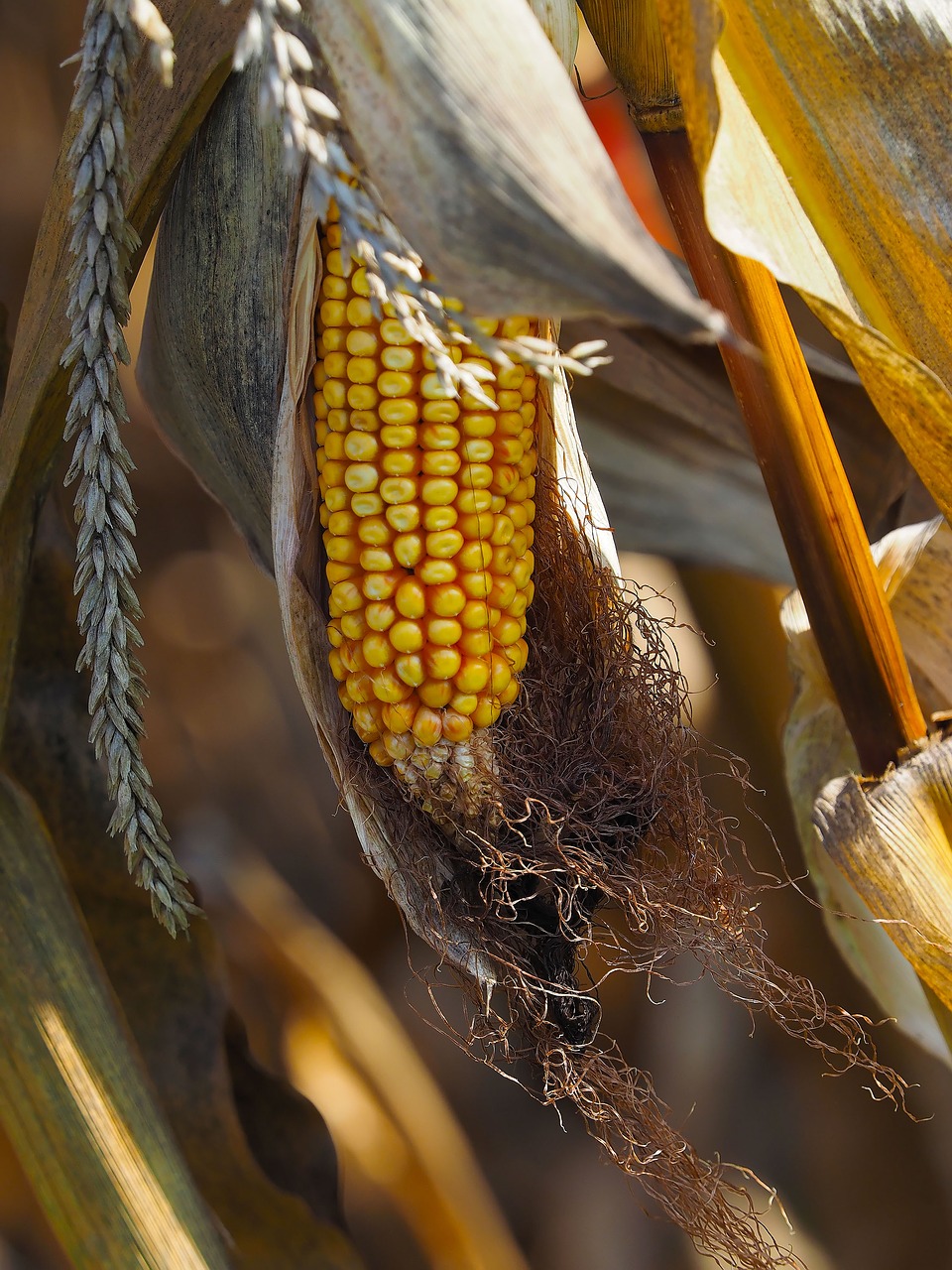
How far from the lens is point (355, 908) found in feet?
2.18

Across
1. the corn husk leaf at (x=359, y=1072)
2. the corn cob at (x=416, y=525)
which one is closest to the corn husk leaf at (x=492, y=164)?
the corn cob at (x=416, y=525)

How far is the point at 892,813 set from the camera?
44 cm

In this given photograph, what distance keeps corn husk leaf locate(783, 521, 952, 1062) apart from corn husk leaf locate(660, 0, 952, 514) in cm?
15

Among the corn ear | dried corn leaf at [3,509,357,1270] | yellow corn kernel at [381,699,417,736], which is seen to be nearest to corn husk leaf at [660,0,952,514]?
the corn ear

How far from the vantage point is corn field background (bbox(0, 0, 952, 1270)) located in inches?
22.5

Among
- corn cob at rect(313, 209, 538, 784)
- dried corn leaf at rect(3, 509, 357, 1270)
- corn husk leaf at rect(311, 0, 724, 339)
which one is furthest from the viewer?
dried corn leaf at rect(3, 509, 357, 1270)

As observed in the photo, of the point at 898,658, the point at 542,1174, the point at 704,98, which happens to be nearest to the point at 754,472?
the point at 898,658

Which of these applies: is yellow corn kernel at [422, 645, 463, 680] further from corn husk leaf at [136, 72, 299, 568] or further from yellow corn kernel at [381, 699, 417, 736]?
corn husk leaf at [136, 72, 299, 568]

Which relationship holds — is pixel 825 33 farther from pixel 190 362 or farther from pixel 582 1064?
pixel 582 1064

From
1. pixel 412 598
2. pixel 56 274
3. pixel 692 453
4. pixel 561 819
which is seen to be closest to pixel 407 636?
pixel 412 598

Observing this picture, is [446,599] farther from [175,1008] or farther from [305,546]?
[175,1008]

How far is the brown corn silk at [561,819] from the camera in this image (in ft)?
1.38

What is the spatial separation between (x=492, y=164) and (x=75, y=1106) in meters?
0.45

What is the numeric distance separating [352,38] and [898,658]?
0.36 meters
